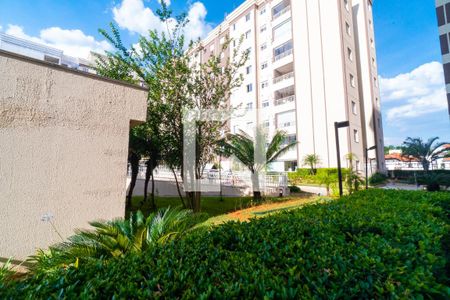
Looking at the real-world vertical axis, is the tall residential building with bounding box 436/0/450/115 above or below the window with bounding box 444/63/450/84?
above

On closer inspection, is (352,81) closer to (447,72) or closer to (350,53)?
(350,53)

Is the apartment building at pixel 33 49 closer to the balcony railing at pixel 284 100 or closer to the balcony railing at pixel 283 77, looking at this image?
the balcony railing at pixel 284 100

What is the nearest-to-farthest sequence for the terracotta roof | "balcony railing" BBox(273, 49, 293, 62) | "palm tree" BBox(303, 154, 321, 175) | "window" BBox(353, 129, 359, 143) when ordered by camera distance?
"palm tree" BBox(303, 154, 321, 175) → "window" BBox(353, 129, 359, 143) → "balcony railing" BBox(273, 49, 293, 62) → the terracotta roof

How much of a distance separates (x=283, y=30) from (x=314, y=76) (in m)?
9.02

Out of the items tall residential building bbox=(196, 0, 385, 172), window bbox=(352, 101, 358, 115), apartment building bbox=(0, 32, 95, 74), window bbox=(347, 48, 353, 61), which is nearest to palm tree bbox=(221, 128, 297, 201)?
tall residential building bbox=(196, 0, 385, 172)

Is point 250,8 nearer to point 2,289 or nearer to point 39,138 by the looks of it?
point 39,138

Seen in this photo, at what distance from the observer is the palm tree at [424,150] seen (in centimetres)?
2620

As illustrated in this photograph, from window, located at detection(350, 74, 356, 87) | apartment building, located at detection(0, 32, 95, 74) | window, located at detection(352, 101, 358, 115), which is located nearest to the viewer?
apartment building, located at detection(0, 32, 95, 74)

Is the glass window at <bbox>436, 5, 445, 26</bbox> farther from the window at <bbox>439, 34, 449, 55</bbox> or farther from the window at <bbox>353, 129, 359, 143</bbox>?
the window at <bbox>353, 129, 359, 143</bbox>

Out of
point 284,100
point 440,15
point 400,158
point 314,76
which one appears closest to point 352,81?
point 314,76

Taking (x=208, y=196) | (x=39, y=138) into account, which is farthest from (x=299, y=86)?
(x=39, y=138)

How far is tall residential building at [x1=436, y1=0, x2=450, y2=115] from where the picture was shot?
23.1 m

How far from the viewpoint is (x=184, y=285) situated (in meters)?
1.59

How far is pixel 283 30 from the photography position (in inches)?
1177
